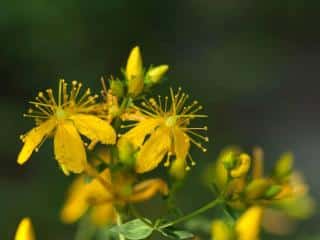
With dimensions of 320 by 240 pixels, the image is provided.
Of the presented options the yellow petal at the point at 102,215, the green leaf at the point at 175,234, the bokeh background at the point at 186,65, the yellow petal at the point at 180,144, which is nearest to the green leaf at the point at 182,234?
the green leaf at the point at 175,234

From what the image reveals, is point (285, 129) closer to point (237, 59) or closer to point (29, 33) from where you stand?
point (237, 59)

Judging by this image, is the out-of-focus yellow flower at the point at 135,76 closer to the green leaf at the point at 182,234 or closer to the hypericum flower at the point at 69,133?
the hypericum flower at the point at 69,133

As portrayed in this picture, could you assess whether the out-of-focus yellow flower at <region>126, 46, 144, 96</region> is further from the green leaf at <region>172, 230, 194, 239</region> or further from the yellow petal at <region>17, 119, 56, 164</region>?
the green leaf at <region>172, 230, 194, 239</region>

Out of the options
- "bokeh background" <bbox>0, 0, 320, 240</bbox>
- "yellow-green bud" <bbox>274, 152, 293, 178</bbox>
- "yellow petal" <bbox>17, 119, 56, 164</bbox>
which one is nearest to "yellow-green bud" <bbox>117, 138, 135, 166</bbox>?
"yellow petal" <bbox>17, 119, 56, 164</bbox>

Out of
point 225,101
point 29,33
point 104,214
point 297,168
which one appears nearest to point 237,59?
point 225,101

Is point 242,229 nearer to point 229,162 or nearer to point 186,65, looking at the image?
point 229,162

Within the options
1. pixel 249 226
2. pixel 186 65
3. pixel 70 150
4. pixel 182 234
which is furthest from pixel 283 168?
pixel 186 65

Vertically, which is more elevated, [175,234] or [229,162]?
[229,162]
